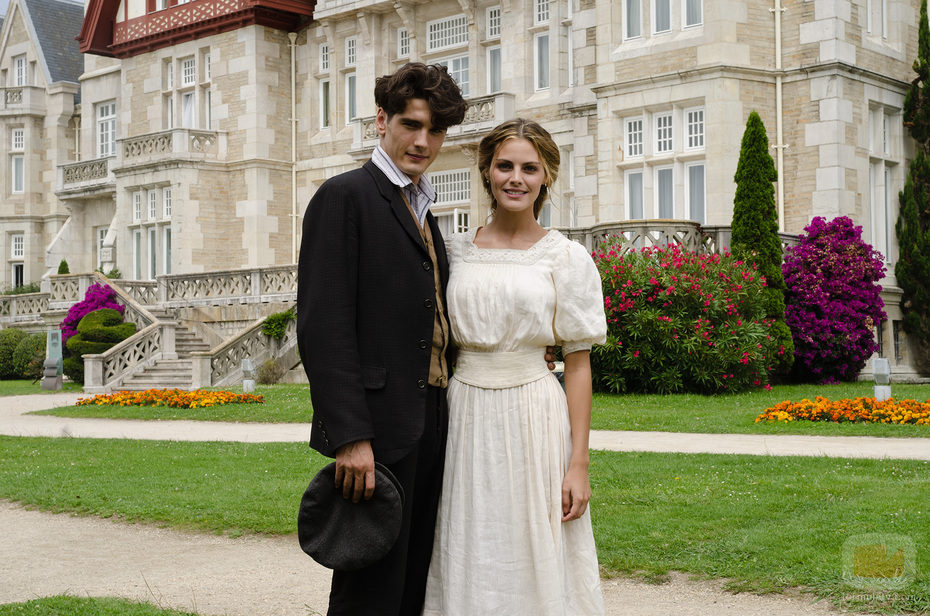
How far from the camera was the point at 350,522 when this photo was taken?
12.0 feet

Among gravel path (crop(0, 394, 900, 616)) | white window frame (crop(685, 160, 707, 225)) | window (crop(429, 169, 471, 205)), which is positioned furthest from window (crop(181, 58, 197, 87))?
gravel path (crop(0, 394, 900, 616))

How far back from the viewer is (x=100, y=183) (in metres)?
33.4

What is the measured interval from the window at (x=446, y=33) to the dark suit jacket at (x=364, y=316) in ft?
74.5

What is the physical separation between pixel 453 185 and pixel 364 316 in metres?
22.0

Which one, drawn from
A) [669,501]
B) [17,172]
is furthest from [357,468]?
[17,172]

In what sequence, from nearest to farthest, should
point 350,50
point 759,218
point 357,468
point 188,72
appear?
point 357,468, point 759,218, point 350,50, point 188,72

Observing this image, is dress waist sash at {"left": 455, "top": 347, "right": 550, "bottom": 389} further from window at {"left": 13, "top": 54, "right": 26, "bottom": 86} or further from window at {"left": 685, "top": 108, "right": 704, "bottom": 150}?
window at {"left": 13, "top": 54, "right": 26, "bottom": 86}

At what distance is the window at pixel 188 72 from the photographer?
30578mm

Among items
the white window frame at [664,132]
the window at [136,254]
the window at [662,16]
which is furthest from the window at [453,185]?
the window at [136,254]

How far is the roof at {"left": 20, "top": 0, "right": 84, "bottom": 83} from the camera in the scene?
1510 inches

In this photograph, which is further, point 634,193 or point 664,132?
point 634,193

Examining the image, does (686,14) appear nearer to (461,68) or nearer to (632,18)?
(632,18)

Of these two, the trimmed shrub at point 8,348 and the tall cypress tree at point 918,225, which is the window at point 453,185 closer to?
the tall cypress tree at point 918,225

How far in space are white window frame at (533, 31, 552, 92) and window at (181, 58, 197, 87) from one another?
1101cm
